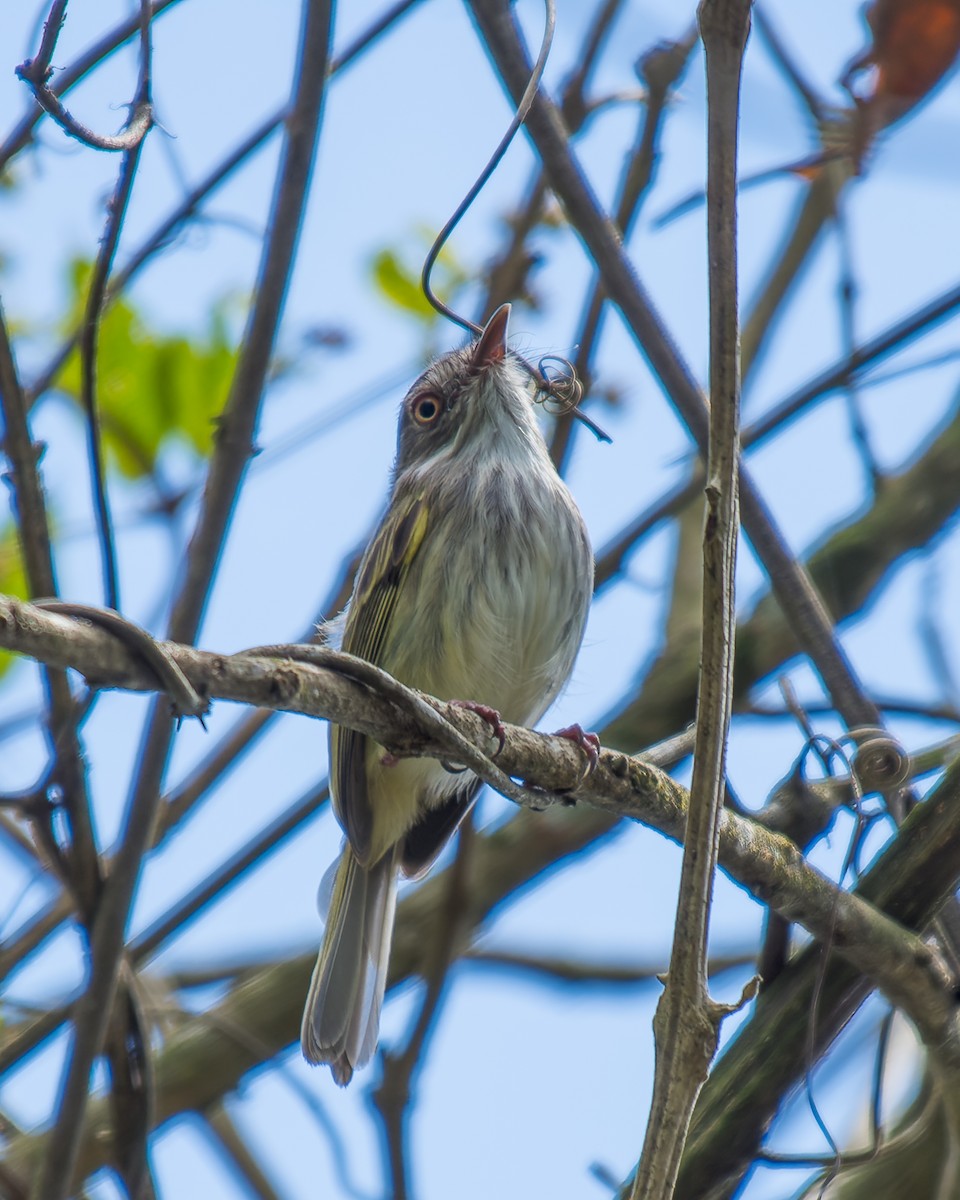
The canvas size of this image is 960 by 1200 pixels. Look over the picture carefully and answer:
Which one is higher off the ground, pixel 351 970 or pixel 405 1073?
pixel 351 970

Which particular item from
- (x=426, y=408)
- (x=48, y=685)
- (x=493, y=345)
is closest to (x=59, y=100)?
(x=48, y=685)

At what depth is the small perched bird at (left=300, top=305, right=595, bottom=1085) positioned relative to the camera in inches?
144

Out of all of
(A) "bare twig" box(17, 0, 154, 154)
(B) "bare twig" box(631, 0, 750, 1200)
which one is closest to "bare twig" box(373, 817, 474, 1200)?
(B) "bare twig" box(631, 0, 750, 1200)

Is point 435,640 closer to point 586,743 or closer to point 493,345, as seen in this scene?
point 493,345

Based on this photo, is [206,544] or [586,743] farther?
[206,544]

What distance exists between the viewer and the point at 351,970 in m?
3.69

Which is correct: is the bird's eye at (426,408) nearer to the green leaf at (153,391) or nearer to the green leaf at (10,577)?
the green leaf at (153,391)

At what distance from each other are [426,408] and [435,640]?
A: 3.65 ft

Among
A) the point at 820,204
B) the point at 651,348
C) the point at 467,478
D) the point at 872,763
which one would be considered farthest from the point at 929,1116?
the point at 820,204

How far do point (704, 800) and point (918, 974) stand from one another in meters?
1.02

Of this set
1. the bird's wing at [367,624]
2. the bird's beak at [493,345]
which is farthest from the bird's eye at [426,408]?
the bird's wing at [367,624]

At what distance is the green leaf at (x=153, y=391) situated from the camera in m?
4.39

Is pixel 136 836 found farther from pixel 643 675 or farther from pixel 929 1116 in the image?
pixel 643 675

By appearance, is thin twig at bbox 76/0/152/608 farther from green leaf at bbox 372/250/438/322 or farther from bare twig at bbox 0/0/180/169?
green leaf at bbox 372/250/438/322
